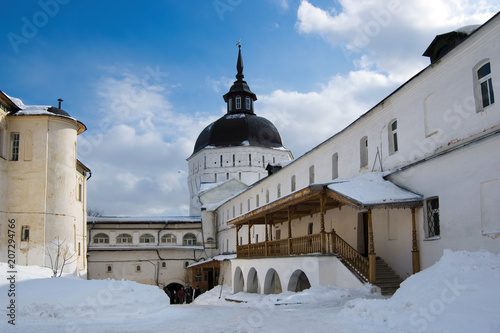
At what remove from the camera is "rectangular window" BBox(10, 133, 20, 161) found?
2544 cm

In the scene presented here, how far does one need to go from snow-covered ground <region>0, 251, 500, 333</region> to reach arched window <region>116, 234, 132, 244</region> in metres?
33.4

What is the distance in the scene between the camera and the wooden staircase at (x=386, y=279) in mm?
14672

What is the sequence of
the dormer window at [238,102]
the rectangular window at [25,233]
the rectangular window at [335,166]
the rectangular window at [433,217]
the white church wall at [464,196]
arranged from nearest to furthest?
the white church wall at [464,196], the rectangular window at [433,217], the rectangular window at [335,166], the rectangular window at [25,233], the dormer window at [238,102]

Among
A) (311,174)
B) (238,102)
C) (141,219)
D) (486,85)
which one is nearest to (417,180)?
(486,85)

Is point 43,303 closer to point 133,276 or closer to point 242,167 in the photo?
point 133,276

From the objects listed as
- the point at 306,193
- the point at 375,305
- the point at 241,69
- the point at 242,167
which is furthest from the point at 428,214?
the point at 241,69

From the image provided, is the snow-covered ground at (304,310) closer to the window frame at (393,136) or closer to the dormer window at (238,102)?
the window frame at (393,136)

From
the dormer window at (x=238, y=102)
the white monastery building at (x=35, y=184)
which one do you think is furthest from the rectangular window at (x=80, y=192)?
the dormer window at (x=238, y=102)

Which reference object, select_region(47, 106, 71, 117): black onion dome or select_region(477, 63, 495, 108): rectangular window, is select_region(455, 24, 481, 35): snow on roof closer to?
select_region(477, 63, 495, 108): rectangular window

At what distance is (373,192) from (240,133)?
132 ft

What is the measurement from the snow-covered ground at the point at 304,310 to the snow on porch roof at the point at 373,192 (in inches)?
101

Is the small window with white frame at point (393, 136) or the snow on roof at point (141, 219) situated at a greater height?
the small window with white frame at point (393, 136)

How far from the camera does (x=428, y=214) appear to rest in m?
14.8

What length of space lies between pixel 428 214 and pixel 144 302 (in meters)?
8.47
